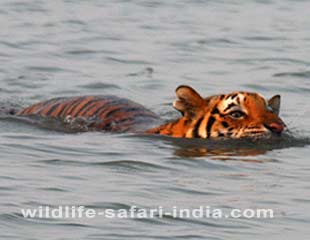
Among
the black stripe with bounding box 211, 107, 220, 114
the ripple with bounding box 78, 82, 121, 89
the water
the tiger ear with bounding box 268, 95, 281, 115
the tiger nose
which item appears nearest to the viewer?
the water

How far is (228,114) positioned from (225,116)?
0.06 metres

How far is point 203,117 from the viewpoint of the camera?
39.1ft

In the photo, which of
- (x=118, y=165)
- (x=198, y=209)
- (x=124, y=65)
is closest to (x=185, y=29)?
(x=124, y=65)

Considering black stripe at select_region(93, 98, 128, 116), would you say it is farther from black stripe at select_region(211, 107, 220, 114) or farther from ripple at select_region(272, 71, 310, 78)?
ripple at select_region(272, 71, 310, 78)

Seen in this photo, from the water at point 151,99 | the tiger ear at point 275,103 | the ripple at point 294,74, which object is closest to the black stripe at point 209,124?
the water at point 151,99

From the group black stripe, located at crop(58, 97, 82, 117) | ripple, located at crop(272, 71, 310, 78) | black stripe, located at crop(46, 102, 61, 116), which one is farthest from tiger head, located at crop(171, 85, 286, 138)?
ripple, located at crop(272, 71, 310, 78)

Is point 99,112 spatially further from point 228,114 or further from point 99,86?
point 99,86

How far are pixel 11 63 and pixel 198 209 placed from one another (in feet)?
22.9

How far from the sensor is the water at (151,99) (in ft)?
30.6

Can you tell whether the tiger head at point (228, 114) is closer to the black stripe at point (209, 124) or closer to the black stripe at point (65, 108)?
the black stripe at point (209, 124)

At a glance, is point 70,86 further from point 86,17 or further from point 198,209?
point 198,209

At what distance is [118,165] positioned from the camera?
11102 millimetres

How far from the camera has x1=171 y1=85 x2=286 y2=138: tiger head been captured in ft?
38.1

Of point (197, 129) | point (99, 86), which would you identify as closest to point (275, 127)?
point (197, 129)
